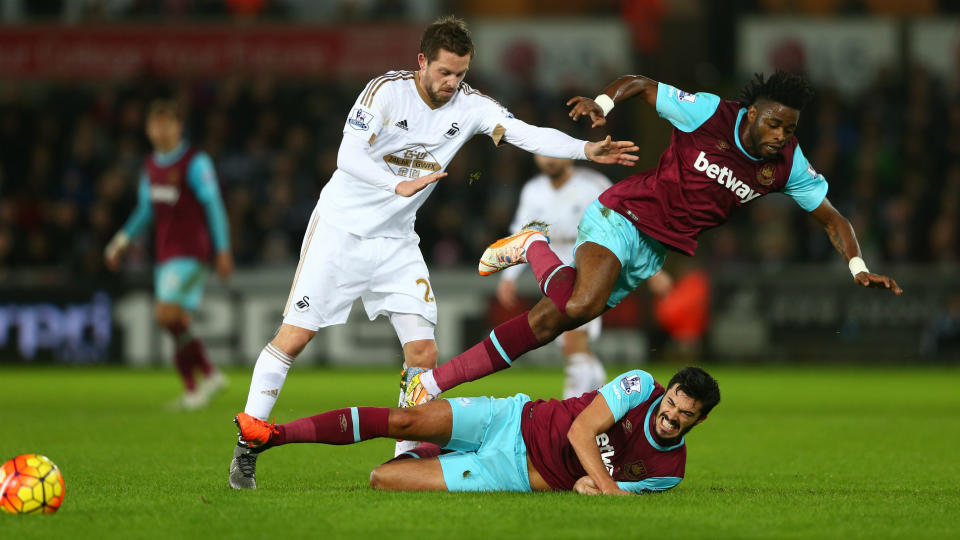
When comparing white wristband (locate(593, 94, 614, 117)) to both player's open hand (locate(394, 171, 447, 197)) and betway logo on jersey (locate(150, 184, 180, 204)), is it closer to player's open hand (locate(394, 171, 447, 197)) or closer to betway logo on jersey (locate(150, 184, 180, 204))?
player's open hand (locate(394, 171, 447, 197))

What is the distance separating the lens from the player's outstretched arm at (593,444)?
5.92 meters

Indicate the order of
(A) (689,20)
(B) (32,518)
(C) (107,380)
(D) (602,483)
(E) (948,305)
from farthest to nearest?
(A) (689,20) < (E) (948,305) < (C) (107,380) < (D) (602,483) < (B) (32,518)

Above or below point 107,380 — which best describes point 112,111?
above

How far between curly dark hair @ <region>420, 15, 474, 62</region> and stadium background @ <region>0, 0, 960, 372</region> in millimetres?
9237

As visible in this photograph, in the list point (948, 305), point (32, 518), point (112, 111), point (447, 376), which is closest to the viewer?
point (32, 518)

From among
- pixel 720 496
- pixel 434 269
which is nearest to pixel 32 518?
pixel 720 496

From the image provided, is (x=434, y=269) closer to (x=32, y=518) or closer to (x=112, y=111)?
(x=112, y=111)

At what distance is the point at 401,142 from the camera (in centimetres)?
672

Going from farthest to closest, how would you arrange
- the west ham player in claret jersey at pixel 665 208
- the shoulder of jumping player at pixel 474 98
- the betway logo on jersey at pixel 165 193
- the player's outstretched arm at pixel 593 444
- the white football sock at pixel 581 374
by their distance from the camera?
the betway logo on jersey at pixel 165 193, the white football sock at pixel 581 374, the shoulder of jumping player at pixel 474 98, the west ham player in claret jersey at pixel 665 208, the player's outstretched arm at pixel 593 444

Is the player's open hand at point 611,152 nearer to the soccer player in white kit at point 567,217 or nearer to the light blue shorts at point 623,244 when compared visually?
the light blue shorts at point 623,244

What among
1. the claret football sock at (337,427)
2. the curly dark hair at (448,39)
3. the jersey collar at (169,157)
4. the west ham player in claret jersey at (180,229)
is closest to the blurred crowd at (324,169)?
the west ham player in claret jersey at (180,229)

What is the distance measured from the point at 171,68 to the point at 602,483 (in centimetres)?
1529

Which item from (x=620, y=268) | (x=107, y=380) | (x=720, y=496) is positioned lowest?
(x=107, y=380)

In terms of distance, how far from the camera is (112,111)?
19.4 meters
